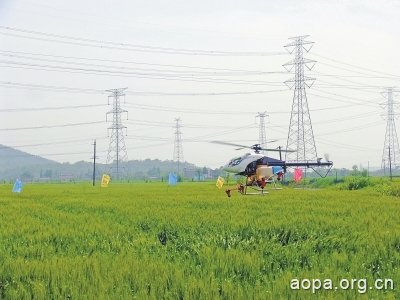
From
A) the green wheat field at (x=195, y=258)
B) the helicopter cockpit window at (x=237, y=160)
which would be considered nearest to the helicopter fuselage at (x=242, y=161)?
the helicopter cockpit window at (x=237, y=160)

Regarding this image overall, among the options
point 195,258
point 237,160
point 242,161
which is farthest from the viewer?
point 237,160

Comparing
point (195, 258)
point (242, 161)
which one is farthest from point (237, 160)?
point (195, 258)

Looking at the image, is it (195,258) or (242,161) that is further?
(242,161)

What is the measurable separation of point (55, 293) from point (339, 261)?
3.36m

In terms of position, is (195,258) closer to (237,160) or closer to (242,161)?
(242,161)

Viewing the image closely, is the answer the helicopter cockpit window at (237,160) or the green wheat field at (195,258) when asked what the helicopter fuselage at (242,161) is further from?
the green wheat field at (195,258)

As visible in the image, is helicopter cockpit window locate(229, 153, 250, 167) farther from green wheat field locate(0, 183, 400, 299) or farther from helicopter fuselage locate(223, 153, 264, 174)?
green wheat field locate(0, 183, 400, 299)

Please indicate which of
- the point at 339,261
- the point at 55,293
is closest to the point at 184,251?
the point at 339,261

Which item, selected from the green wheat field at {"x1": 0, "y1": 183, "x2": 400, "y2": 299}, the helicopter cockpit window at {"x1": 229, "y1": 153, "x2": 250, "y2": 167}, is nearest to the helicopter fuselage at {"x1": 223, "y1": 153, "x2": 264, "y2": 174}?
the helicopter cockpit window at {"x1": 229, "y1": 153, "x2": 250, "y2": 167}

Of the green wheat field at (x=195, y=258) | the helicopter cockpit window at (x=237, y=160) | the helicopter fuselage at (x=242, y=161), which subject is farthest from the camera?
the helicopter cockpit window at (x=237, y=160)

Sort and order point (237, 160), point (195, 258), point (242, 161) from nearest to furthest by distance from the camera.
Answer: point (195, 258) → point (242, 161) → point (237, 160)

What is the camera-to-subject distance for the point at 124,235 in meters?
9.23

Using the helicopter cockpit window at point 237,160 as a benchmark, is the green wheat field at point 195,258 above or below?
below

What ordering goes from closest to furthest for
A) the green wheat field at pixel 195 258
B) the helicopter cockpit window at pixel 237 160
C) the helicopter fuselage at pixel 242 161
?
the green wheat field at pixel 195 258, the helicopter fuselage at pixel 242 161, the helicopter cockpit window at pixel 237 160
